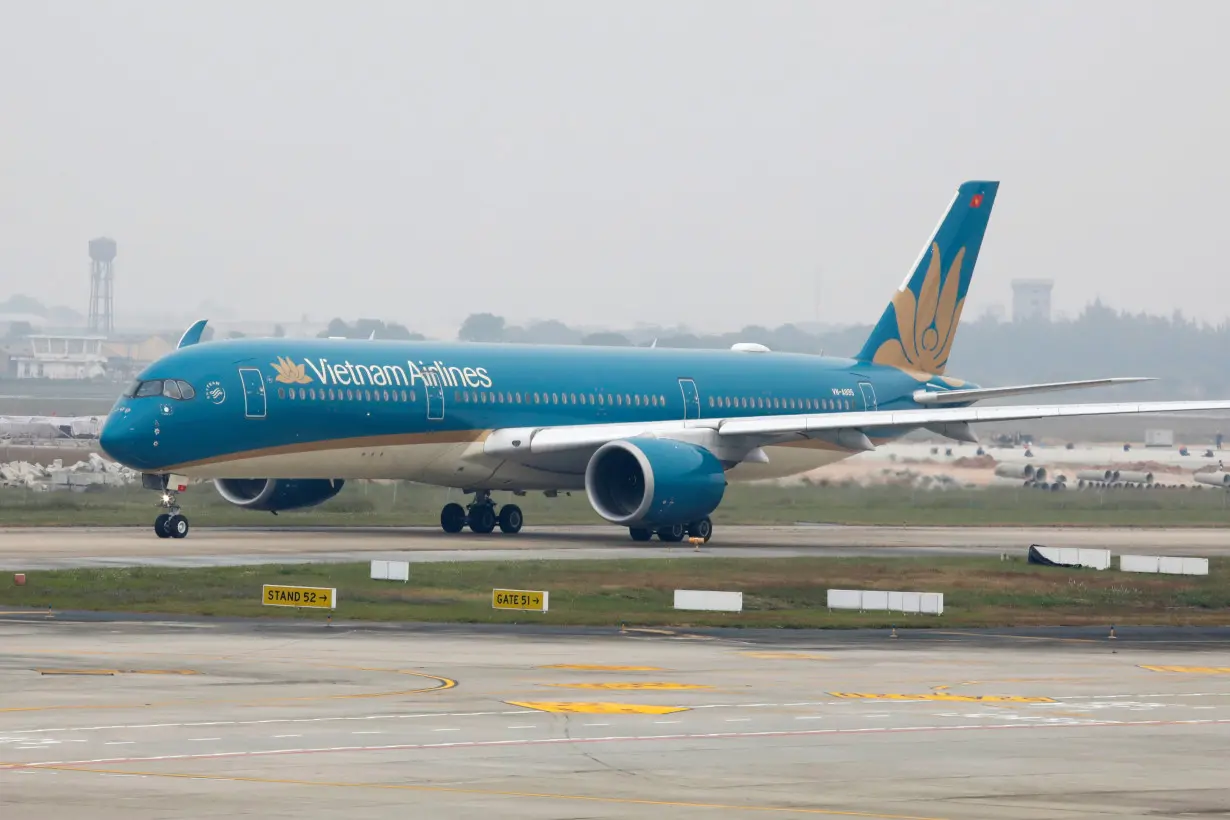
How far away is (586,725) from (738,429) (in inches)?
1302

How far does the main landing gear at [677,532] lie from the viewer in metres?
53.3

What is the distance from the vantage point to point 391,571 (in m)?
38.1

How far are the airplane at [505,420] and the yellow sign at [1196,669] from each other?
23657 millimetres

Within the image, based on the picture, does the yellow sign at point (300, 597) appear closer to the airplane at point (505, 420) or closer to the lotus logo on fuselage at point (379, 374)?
the airplane at point (505, 420)

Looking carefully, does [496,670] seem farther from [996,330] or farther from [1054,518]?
[996,330]

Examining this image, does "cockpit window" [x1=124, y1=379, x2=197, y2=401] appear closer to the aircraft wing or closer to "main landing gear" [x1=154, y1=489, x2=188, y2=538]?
"main landing gear" [x1=154, y1=489, x2=188, y2=538]

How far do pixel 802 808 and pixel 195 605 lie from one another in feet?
66.2

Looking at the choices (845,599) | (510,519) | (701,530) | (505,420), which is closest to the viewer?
(845,599)

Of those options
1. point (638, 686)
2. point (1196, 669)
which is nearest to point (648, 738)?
point (638, 686)

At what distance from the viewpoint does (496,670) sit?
996 inches

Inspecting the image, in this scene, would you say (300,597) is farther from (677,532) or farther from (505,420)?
(505,420)

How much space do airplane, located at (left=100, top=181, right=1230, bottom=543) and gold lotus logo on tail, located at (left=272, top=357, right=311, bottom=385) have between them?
0.04 m

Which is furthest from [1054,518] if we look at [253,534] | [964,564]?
[253,534]

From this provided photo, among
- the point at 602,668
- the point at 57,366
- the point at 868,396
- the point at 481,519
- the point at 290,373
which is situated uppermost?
the point at 57,366
